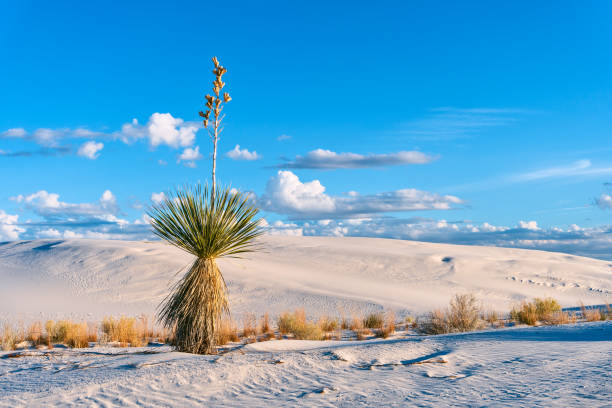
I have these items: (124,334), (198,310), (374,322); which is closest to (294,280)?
(374,322)

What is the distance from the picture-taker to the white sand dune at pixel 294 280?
1984cm

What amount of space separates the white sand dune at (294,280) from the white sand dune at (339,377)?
9860 mm

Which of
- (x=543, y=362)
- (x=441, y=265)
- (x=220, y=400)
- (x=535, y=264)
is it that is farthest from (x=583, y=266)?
(x=220, y=400)

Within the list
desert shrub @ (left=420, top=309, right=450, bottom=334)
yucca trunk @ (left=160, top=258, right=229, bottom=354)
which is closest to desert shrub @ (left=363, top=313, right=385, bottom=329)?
desert shrub @ (left=420, top=309, right=450, bottom=334)

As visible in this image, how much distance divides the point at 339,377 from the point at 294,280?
60.8ft

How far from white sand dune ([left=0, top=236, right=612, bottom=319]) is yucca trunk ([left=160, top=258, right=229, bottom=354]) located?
329 inches

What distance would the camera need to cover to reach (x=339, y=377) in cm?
642

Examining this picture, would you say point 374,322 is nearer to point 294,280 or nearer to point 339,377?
point 339,377

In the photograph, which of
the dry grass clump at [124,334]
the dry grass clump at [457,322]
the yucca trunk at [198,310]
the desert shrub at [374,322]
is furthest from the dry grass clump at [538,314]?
the dry grass clump at [124,334]

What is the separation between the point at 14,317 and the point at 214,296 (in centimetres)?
1201

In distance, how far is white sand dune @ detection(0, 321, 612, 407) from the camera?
18.3ft

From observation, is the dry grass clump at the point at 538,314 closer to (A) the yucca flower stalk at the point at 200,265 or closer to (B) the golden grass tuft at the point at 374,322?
(B) the golden grass tuft at the point at 374,322

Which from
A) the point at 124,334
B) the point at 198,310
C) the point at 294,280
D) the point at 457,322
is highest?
the point at 294,280

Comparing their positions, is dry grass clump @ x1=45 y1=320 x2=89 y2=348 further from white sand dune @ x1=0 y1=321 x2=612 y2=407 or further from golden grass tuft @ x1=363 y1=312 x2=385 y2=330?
golden grass tuft @ x1=363 y1=312 x2=385 y2=330
